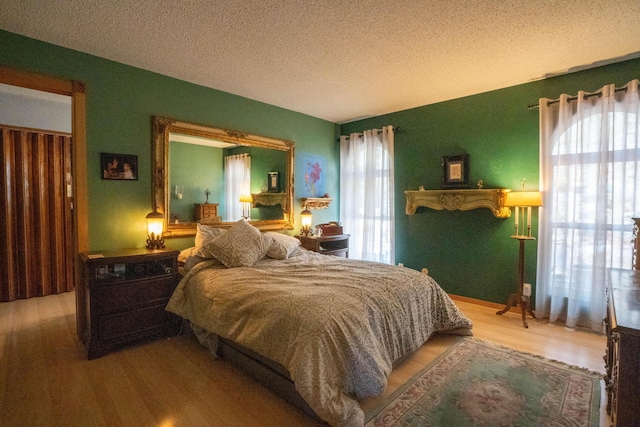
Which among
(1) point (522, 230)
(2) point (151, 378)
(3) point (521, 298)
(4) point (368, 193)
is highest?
(4) point (368, 193)

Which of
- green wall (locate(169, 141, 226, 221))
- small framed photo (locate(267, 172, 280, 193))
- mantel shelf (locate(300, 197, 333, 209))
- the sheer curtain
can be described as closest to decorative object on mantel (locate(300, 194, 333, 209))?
mantel shelf (locate(300, 197, 333, 209))

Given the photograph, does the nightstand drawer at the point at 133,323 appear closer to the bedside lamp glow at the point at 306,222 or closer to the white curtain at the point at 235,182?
the white curtain at the point at 235,182

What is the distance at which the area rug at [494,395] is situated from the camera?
1.77 metres

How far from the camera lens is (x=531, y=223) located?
11.4 feet

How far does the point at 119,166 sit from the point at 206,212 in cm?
99

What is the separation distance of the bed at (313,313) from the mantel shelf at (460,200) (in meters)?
1.42

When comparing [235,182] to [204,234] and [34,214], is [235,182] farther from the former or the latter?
[34,214]

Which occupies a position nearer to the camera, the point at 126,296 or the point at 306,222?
the point at 126,296

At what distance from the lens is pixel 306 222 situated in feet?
14.9

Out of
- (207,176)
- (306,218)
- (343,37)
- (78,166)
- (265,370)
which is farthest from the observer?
(306,218)

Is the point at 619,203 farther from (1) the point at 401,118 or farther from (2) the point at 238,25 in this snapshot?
(2) the point at 238,25

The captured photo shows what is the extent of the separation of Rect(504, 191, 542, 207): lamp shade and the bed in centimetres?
131

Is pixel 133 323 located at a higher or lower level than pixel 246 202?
lower

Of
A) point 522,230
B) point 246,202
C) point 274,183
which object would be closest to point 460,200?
point 522,230
